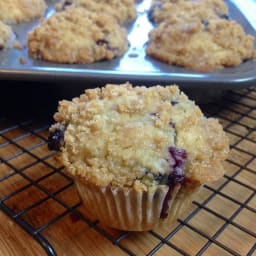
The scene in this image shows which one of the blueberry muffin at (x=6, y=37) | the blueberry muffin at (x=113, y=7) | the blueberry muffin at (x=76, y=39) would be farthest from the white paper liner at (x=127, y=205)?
the blueberry muffin at (x=113, y=7)

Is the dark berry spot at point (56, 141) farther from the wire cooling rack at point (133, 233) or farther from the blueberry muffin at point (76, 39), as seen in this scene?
the blueberry muffin at point (76, 39)

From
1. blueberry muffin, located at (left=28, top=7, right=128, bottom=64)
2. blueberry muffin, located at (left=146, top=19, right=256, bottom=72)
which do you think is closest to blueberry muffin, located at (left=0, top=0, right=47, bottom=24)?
blueberry muffin, located at (left=28, top=7, right=128, bottom=64)

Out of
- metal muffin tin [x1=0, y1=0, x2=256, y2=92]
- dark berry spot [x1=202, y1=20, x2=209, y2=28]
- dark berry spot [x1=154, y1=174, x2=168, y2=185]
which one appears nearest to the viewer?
dark berry spot [x1=154, y1=174, x2=168, y2=185]

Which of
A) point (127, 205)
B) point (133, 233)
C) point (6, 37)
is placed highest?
point (6, 37)

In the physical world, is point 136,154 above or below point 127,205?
above

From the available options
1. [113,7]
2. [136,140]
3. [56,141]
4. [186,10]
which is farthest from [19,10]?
[136,140]

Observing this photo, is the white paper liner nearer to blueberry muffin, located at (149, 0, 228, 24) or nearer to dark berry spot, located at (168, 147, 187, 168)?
dark berry spot, located at (168, 147, 187, 168)

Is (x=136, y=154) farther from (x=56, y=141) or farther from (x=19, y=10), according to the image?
(x=19, y=10)
